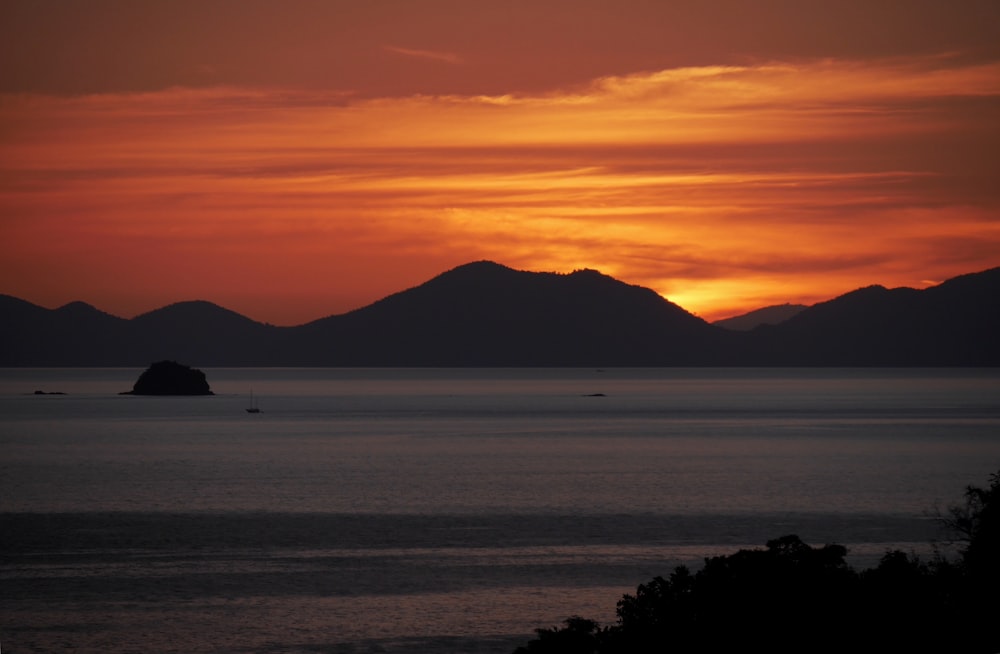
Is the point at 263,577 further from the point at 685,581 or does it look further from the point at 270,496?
the point at 270,496

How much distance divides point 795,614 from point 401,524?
3664 centimetres

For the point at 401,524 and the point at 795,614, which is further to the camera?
the point at 401,524

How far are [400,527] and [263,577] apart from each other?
49.8 ft

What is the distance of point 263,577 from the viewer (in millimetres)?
46812

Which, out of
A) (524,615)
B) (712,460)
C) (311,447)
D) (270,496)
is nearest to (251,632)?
(524,615)

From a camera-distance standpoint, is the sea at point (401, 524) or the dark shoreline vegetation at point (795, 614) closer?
the dark shoreline vegetation at point (795, 614)

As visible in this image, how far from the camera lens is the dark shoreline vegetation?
89.1ft

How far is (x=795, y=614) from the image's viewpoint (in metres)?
27.9

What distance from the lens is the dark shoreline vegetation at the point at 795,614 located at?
2717 cm

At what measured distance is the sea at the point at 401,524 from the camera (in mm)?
39188

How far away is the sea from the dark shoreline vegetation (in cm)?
852

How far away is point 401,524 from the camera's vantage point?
62719 millimetres

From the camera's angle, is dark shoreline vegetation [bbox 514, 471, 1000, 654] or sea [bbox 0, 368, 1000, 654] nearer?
dark shoreline vegetation [bbox 514, 471, 1000, 654]

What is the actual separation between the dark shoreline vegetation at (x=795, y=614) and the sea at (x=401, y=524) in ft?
28.0
